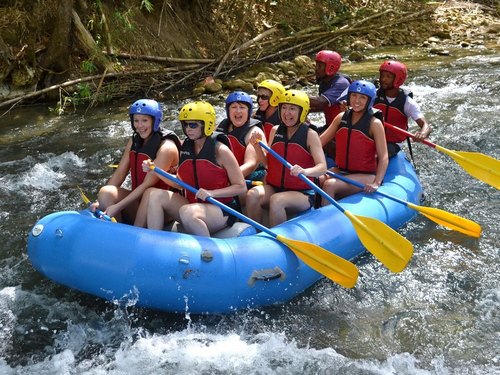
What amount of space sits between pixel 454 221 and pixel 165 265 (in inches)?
89.8

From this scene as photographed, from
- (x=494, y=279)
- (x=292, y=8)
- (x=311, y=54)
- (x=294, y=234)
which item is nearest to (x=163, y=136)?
(x=294, y=234)

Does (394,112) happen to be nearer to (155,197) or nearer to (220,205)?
(220,205)

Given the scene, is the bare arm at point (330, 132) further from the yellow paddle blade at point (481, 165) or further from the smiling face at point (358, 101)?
the yellow paddle blade at point (481, 165)

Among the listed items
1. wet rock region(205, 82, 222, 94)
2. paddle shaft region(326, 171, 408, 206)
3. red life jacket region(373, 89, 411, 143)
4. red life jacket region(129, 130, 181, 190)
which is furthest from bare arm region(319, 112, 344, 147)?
wet rock region(205, 82, 222, 94)

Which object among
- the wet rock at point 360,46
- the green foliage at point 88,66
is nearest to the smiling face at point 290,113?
the green foliage at point 88,66

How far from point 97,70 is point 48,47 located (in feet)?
2.49

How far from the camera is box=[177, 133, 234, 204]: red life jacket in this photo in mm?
4098

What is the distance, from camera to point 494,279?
167 inches

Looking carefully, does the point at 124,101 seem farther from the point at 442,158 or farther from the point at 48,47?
the point at 442,158

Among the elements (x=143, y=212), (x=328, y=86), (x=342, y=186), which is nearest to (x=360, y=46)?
(x=328, y=86)

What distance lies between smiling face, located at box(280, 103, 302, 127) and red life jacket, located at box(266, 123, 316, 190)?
0.25ft

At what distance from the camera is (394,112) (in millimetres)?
5578

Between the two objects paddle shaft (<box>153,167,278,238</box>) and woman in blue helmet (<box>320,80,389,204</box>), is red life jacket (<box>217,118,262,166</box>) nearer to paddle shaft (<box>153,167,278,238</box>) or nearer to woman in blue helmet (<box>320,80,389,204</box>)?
woman in blue helmet (<box>320,80,389,204</box>)

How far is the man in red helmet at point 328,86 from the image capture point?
5625mm
